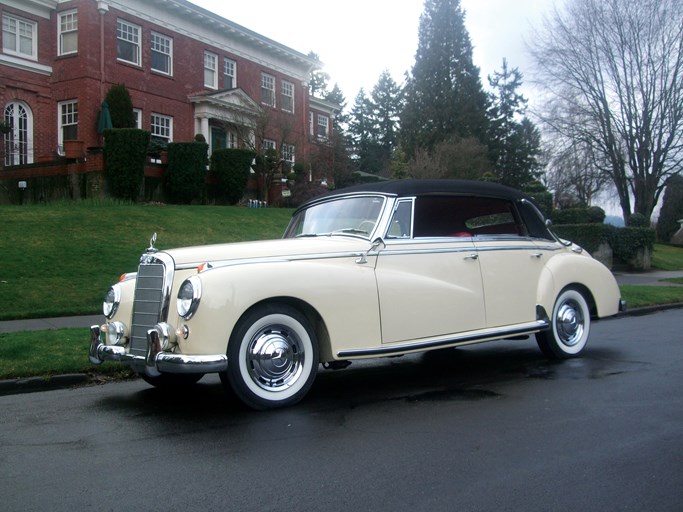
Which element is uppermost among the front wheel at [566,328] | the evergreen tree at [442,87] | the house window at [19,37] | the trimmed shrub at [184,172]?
the evergreen tree at [442,87]

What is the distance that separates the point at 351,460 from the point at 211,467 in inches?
34.1

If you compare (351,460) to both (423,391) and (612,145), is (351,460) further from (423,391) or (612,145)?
(612,145)

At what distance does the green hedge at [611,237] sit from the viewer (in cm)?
2316

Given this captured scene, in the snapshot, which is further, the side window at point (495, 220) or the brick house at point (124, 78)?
the brick house at point (124, 78)

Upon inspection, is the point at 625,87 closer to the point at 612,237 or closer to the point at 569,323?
the point at 612,237

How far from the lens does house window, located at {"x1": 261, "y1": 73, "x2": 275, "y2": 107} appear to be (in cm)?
3306

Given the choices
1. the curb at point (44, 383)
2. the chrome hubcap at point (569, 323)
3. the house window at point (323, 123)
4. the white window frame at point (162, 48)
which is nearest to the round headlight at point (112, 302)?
the curb at point (44, 383)

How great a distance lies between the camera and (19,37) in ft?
80.3

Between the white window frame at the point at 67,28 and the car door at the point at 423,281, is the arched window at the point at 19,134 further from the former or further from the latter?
the car door at the point at 423,281

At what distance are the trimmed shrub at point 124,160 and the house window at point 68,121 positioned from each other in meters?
4.82

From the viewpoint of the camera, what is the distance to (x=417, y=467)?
159 inches

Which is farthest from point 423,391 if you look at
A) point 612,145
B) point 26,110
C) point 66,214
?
point 612,145

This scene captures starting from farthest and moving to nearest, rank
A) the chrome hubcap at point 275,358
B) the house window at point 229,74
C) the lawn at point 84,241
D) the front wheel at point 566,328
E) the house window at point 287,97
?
the house window at point 287,97 < the house window at point 229,74 < the lawn at point 84,241 < the front wheel at point 566,328 < the chrome hubcap at point 275,358

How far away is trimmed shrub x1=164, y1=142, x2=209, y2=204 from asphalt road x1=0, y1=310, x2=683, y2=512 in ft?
52.7
